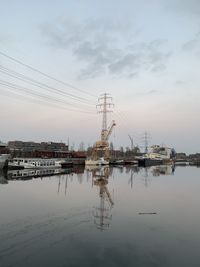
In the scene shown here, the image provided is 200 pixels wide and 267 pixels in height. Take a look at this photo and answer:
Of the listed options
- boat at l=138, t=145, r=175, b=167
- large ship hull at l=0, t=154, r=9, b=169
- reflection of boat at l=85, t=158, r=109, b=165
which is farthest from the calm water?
Result: boat at l=138, t=145, r=175, b=167

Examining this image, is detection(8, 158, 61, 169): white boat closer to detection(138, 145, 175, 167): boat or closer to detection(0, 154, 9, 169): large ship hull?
detection(0, 154, 9, 169): large ship hull

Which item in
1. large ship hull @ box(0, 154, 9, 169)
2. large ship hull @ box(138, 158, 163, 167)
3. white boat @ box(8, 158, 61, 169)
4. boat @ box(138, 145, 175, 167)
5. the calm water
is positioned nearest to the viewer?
the calm water

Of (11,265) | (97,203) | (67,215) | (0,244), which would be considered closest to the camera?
(11,265)

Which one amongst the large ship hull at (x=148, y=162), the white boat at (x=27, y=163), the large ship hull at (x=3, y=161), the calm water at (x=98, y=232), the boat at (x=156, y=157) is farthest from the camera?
the boat at (x=156, y=157)

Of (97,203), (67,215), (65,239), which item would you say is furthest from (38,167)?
(65,239)

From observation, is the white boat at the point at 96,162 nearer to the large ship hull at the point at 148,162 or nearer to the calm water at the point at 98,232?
the large ship hull at the point at 148,162

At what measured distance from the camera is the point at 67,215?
22.0 m

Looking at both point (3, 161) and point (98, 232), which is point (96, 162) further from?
point (98, 232)

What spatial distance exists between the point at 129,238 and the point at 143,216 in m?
6.08

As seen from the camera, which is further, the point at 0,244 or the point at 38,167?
the point at 38,167

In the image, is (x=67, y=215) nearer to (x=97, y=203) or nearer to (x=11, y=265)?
(x=97, y=203)

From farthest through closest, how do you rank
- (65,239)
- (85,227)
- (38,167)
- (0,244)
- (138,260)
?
(38,167) → (85,227) → (65,239) → (0,244) → (138,260)

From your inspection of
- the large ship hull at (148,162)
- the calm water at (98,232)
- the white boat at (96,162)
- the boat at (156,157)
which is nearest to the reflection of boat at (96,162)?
the white boat at (96,162)

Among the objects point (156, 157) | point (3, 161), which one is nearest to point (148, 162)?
point (156, 157)
